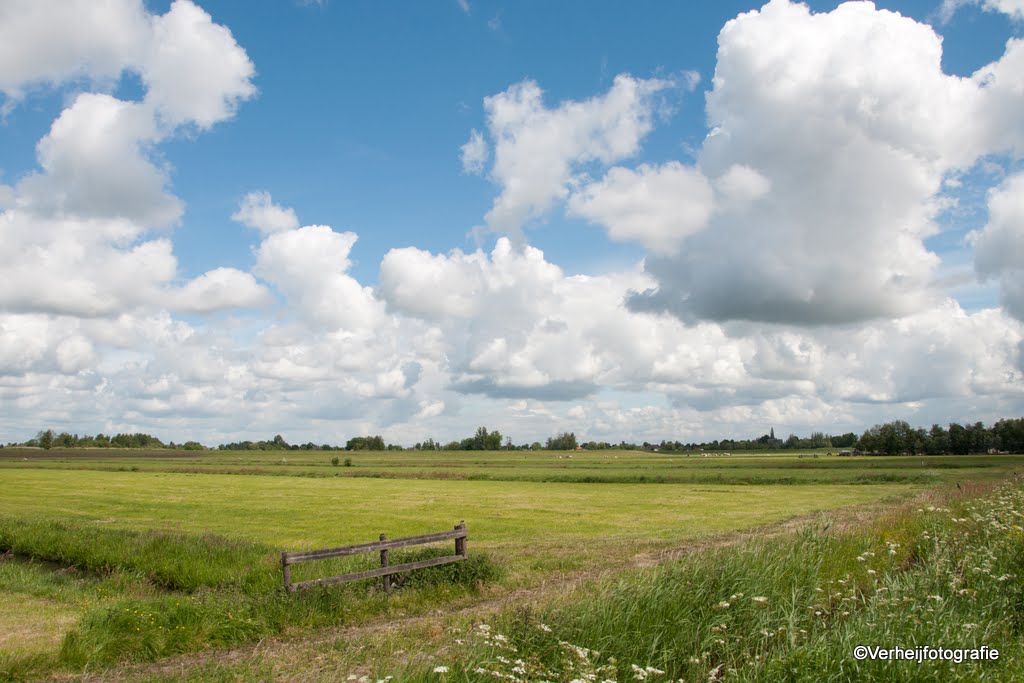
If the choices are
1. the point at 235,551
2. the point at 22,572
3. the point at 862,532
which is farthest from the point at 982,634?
the point at 22,572

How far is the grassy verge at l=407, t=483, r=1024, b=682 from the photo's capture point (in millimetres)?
8216

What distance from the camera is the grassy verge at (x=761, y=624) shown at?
822 cm

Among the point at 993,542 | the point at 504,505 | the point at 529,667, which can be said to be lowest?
the point at 504,505

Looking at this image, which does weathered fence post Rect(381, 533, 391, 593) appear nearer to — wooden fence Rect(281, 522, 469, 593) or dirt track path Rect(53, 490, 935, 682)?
wooden fence Rect(281, 522, 469, 593)

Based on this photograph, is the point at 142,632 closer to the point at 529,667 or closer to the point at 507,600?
the point at 507,600

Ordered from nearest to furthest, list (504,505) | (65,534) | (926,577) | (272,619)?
(926,577) → (272,619) → (65,534) → (504,505)

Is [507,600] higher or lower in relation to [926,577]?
lower

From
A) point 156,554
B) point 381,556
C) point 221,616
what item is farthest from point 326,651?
point 156,554

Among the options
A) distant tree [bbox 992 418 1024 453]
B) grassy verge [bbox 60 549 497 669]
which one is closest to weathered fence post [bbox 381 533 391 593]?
grassy verge [bbox 60 549 497 669]

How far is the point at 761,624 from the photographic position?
9.99 metres

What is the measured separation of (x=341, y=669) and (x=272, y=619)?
595 cm

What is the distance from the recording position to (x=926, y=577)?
1134cm

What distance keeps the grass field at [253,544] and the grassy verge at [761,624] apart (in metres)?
7.25

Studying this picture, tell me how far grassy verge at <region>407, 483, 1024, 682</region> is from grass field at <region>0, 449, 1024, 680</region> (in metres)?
7.25
